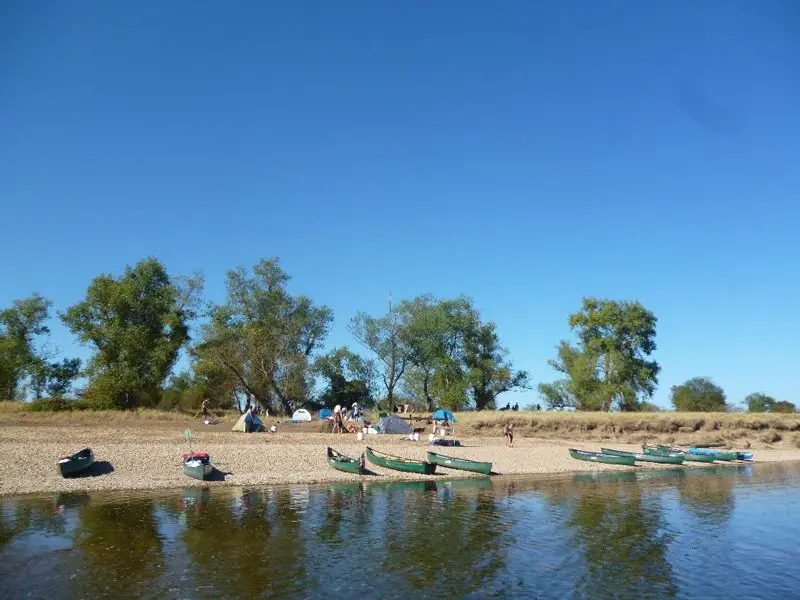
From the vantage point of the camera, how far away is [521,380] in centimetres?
7594

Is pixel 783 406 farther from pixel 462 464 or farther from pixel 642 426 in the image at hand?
pixel 462 464

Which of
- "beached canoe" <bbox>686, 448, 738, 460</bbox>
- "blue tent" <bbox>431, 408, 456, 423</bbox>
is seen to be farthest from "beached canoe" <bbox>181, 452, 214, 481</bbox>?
"beached canoe" <bbox>686, 448, 738, 460</bbox>

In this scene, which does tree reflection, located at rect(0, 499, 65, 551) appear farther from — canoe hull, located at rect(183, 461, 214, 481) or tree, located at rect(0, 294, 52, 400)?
tree, located at rect(0, 294, 52, 400)

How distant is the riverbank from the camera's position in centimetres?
3025

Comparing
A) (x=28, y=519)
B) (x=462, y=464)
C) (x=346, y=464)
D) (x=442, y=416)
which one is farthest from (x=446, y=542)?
(x=442, y=416)

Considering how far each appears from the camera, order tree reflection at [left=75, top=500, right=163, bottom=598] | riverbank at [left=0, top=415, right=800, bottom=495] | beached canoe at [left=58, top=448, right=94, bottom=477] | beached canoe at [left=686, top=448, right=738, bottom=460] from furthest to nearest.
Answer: beached canoe at [left=686, top=448, right=738, bottom=460]
riverbank at [left=0, top=415, right=800, bottom=495]
beached canoe at [left=58, top=448, right=94, bottom=477]
tree reflection at [left=75, top=500, right=163, bottom=598]

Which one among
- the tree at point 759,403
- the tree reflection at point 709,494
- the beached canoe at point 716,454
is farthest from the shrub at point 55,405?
the tree at point 759,403

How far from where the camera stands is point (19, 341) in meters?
63.9

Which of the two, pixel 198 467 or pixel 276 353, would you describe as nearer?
pixel 198 467

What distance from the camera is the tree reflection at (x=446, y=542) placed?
53.0 ft

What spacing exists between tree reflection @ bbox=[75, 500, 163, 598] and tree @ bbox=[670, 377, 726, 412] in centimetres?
8129

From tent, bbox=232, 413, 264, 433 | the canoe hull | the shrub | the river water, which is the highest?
the shrub

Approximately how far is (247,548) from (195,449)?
65.5ft

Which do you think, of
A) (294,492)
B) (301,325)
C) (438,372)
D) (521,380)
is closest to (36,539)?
(294,492)
